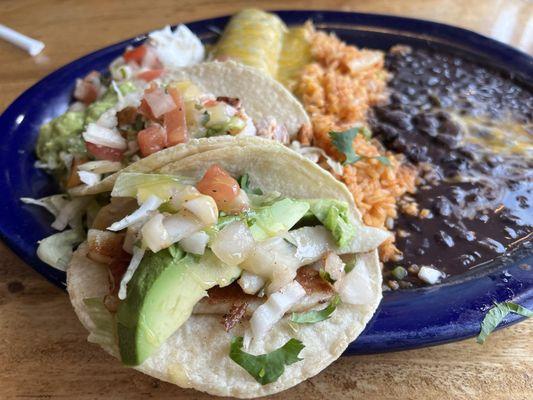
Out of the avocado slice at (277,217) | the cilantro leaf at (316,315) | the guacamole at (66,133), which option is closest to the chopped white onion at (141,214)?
the avocado slice at (277,217)

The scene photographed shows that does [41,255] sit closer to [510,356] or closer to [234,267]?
[234,267]

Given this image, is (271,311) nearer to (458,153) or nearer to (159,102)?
(159,102)

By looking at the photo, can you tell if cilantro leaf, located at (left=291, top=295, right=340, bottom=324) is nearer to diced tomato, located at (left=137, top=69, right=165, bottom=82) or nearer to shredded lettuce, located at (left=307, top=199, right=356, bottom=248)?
shredded lettuce, located at (left=307, top=199, right=356, bottom=248)

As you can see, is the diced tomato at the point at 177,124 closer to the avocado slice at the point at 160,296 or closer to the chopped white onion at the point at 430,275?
the avocado slice at the point at 160,296

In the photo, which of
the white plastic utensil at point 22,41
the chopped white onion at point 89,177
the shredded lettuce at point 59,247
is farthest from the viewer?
the white plastic utensil at point 22,41

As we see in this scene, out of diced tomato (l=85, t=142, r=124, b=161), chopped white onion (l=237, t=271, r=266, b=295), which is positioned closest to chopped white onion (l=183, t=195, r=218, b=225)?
chopped white onion (l=237, t=271, r=266, b=295)

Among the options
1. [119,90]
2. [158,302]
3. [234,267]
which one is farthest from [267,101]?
[158,302]

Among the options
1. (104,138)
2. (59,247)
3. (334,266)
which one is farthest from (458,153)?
(59,247)
